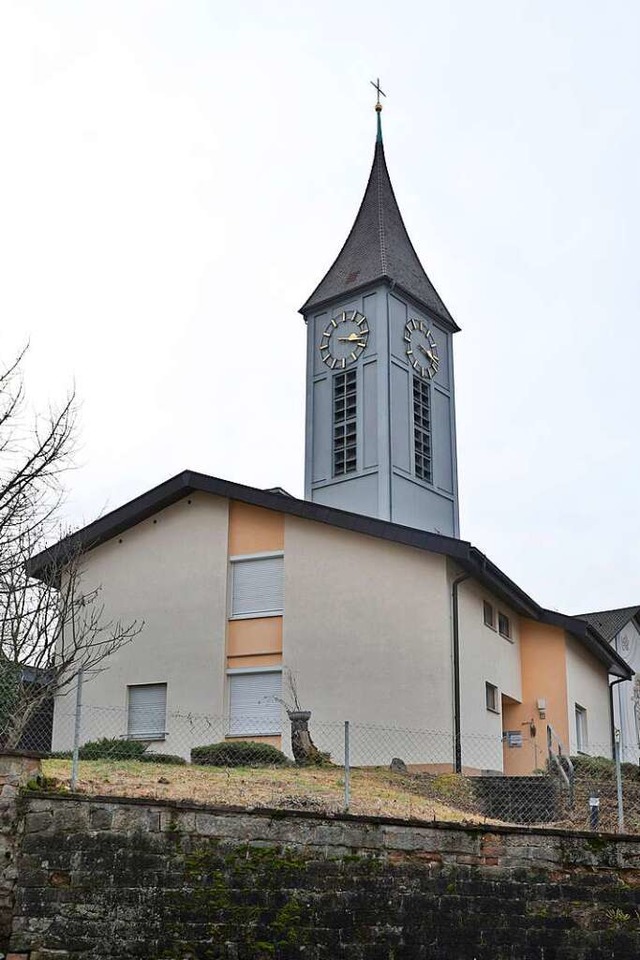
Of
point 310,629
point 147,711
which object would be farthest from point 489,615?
point 147,711

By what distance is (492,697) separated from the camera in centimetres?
2766

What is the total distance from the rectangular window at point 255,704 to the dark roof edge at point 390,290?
1528 cm

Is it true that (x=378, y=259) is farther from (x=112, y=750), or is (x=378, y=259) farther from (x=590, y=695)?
(x=112, y=750)

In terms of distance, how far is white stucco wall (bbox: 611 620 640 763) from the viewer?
37562 mm

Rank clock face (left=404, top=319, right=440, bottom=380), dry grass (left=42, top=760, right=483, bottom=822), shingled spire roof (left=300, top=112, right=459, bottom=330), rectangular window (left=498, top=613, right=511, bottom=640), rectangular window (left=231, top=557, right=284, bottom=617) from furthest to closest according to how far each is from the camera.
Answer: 1. shingled spire roof (left=300, top=112, right=459, bottom=330)
2. clock face (left=404, top=319, right=440, bottom=380)
3. rectangular window (left=498, top=613, right=511, bottom=640)
4. rectangular window (left=231, top=557, right=284, bottom=617)
5. dry grass (left=42, top=760, right=483, bottom=822)

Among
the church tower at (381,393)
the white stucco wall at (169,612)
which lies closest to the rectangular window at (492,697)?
the white stucco wall at (169,612)

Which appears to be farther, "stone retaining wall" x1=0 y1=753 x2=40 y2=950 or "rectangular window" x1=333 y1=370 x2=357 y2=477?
"rectangular window" x1=333 y1=370 x2=357 y2=477

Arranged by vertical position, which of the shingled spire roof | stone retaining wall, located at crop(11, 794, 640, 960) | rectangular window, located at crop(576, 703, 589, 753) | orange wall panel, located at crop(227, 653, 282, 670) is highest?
the shingled spire roof

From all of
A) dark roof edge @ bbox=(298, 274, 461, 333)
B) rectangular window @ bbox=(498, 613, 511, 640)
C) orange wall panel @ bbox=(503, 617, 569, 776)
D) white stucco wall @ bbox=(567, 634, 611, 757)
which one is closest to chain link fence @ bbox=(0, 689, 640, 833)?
orange wall panel @ bbox=(503, 617, 569, 776)

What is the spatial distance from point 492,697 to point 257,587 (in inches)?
228

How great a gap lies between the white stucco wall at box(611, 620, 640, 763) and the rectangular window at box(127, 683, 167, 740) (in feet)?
47.3

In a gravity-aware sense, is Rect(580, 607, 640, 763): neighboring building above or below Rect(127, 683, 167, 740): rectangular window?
above

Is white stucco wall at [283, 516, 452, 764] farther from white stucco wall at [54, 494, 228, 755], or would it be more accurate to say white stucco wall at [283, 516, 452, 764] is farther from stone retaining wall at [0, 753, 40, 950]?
stone retaining wall at [0, 753, 40, 950]

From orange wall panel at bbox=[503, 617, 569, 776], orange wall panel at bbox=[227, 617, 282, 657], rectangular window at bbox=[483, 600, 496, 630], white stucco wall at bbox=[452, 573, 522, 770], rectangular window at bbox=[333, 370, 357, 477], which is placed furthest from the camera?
rectangular window at bbox=[333, 370, 357, 477]
